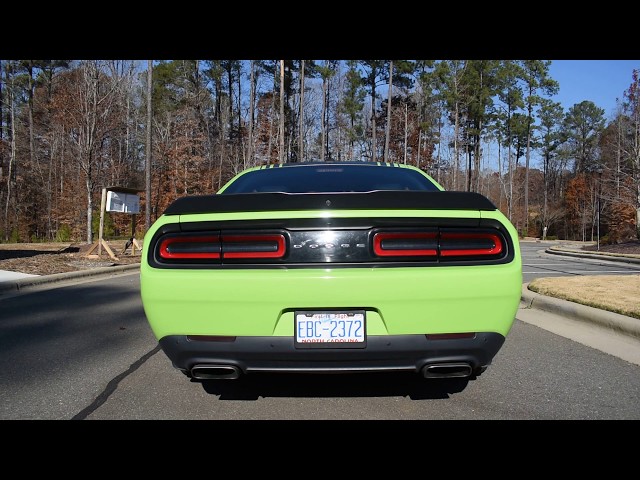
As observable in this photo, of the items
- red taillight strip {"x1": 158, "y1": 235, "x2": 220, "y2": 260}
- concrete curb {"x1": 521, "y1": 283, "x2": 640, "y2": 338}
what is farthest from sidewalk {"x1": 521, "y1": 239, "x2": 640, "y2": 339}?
red taillight strip {"x1": 158, "y1": 235, "x2": 220, "y2": 260}

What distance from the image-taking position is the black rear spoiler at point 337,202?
7.95ft

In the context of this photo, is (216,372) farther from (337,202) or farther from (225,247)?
(337,202)

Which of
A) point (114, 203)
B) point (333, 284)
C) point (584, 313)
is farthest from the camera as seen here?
point (114, 203)

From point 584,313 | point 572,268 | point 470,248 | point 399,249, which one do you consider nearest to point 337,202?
point 399,249

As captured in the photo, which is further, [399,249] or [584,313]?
[584,313]

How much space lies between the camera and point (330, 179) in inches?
144

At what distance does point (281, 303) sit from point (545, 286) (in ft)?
21.0

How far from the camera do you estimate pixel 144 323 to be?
17.6ft

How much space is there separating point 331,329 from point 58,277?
8.90m

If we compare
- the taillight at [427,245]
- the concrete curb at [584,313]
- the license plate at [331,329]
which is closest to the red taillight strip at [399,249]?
the taillight at [427,245]

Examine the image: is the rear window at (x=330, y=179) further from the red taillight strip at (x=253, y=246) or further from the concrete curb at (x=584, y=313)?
the concrete curb at (x=584, y=313)

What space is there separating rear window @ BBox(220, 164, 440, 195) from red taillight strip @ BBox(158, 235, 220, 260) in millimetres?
1194
